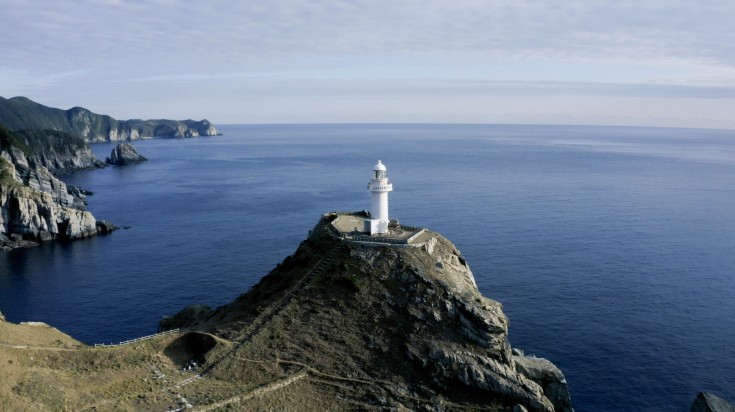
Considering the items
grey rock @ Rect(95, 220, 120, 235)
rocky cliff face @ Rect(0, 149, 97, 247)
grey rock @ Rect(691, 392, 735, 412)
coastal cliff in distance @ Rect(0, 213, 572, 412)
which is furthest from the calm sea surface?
coastal cliff in distance @ Rect(0, 213, 572, 412)

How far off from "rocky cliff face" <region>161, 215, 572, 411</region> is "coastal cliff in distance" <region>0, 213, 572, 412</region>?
0.09m

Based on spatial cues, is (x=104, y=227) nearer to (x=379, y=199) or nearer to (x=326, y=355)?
(x=379, y=199)

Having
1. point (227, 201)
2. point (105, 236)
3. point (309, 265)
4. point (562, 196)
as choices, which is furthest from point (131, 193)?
point (309, 265)

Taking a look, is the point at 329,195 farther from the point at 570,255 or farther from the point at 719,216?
the point at 719,216

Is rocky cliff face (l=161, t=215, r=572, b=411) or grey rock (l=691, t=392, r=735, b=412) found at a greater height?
rocky cliff face (l=161, t=215, r=572, b=411)

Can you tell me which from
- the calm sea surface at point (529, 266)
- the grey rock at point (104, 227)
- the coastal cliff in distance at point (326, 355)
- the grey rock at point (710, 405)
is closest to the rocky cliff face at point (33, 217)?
the grey rock at point (104, 227)

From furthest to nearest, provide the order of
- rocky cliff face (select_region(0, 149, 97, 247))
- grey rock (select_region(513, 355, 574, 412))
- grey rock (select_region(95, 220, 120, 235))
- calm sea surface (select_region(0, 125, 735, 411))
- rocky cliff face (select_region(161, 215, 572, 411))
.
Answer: grey rock (select_region(95, 220, 120, 235)) → rocky cliff face (select_region(0, 149, 97, 247)) → calm sea surface (select_region(0, 125, 735, 411)) → grey rock (select_region(513, 355, 574, 412)) → rocky cliff face (select_region(161, 215, 572, 411))

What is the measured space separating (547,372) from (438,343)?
11.3 metres

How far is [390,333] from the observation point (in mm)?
48000

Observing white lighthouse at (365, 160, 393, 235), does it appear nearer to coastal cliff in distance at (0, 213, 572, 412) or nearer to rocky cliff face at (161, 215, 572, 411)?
coastal cliff in distance at (0, 213, 572, 412)

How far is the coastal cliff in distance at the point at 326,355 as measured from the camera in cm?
3981

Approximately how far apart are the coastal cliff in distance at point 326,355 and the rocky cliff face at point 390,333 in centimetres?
9

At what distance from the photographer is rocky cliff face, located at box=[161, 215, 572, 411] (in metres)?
44.7

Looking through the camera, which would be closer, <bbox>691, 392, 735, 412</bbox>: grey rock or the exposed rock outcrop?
<bbox>691, 392, 735, 412</bbox>: grey rock
